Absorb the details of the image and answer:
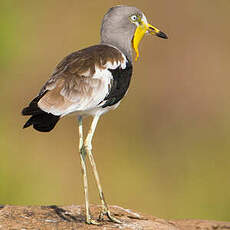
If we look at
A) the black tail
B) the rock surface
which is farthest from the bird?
the rock surface

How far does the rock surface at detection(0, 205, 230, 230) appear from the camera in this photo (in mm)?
5719

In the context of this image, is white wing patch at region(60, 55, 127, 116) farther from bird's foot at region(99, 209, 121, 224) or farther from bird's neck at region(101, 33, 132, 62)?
bird's foot at region(99, 209, 121, 224)

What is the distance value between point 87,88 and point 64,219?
3.57ft

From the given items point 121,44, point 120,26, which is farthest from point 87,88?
point 120,26

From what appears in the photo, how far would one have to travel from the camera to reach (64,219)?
5.94m

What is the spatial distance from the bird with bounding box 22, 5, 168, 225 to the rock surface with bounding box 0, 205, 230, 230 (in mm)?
117

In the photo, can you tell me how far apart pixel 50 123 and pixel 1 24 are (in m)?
7.37

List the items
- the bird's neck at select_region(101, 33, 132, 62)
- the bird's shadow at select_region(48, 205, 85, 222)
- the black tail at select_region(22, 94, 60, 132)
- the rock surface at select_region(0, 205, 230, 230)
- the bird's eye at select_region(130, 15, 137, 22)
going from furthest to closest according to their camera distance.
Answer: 1. the bird's eye at select_region(130, 15, 137, 22)
2. the bird's neck at select_region(101, 33, 132, 62)
3. the bird's shadow at select_region(48, 205, 85, 222)
4. the rock surface at select_region(0, 205, 230, 230)
5. the black tail at select_region(22, 94, 60, 132)

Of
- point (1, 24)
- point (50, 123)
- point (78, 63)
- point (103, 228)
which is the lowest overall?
point (103, 228)

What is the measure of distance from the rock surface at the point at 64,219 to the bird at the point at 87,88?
0.12 m

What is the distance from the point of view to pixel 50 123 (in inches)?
216

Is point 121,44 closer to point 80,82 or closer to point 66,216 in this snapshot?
point 80,82

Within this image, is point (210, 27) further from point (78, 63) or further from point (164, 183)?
point (78, 63)

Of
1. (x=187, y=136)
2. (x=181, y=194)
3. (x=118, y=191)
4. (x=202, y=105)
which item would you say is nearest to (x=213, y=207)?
(x=181, y=194)
